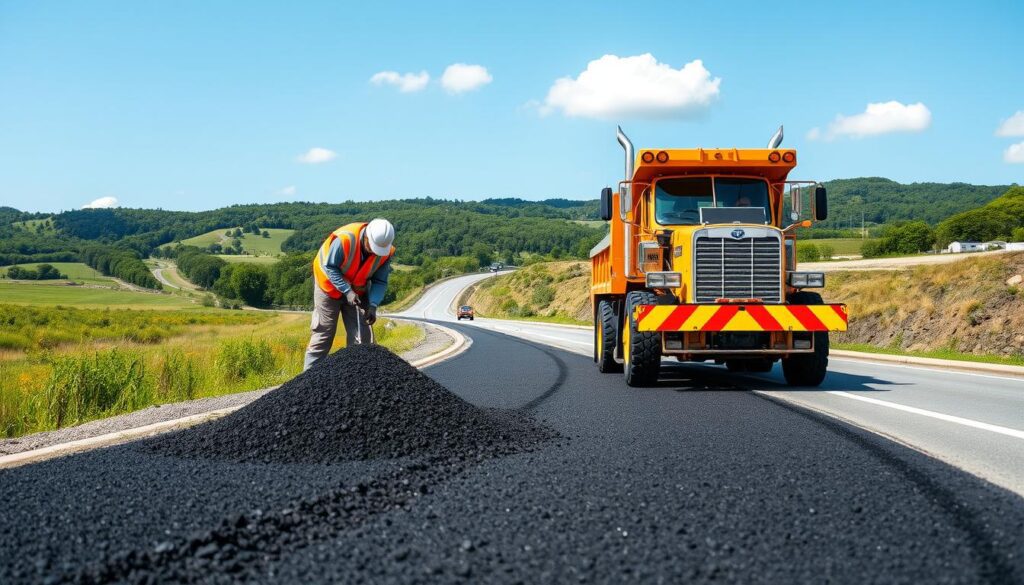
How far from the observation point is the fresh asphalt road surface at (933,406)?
18.0 feet

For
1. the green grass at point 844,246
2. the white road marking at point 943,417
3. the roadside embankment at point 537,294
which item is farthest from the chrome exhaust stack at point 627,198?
the green grass at point 844,246

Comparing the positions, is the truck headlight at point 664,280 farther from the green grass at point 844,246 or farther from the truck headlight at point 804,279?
the green grass at point 844,246

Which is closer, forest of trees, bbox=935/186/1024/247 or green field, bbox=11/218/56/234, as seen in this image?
forest of trees, bbox=935/186/1024/247

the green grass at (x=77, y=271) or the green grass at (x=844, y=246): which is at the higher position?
the green grass at (x=844, y=246)

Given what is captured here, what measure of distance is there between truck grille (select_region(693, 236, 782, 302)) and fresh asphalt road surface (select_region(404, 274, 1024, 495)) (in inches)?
Answer: 51.4

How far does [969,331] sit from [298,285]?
247ft

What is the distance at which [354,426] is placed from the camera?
5.57 m

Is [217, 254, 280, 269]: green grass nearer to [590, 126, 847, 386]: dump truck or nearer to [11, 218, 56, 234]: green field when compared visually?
[11, 218, 56, 234]: green field

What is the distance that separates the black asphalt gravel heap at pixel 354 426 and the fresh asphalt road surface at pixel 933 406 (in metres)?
3.02

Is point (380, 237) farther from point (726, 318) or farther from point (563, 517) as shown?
point (563, 517)

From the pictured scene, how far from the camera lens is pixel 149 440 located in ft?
19.0

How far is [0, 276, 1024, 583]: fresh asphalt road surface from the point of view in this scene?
2959 mm

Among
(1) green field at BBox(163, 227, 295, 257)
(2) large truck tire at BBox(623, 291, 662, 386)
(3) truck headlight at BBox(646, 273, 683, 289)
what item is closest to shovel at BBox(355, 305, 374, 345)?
(2) large truck tire at BBox(623, 291, 662, 386)

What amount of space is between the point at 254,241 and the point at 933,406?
13726 cm
